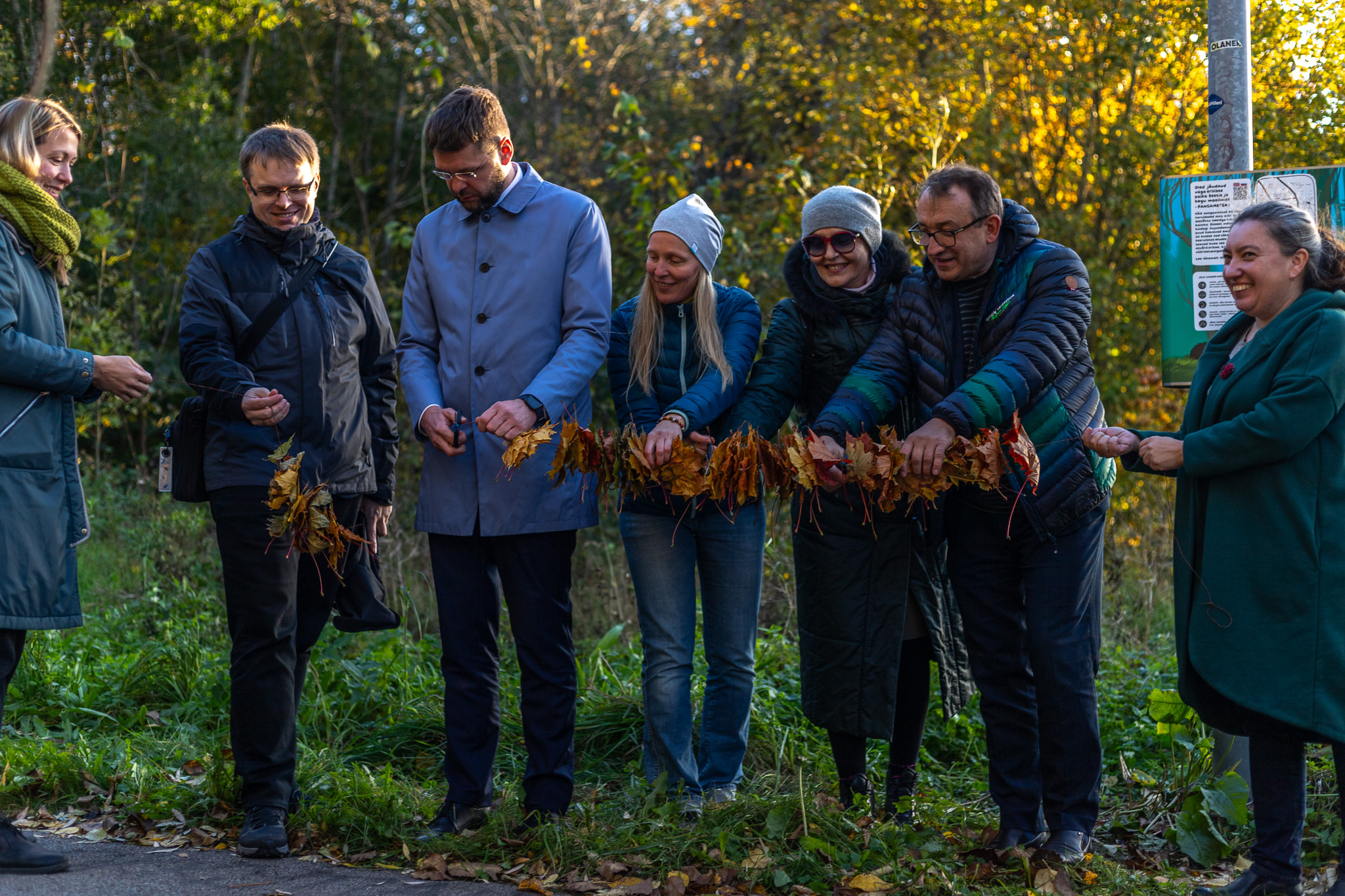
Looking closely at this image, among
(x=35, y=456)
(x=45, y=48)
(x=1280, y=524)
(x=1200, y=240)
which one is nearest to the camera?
(x=1280, y=524)

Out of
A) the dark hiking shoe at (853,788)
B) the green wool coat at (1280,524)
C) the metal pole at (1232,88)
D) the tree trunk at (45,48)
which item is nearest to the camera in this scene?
the green wool coat at (1280,524)

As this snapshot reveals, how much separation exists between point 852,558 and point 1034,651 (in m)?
0.68

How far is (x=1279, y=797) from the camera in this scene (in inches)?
139

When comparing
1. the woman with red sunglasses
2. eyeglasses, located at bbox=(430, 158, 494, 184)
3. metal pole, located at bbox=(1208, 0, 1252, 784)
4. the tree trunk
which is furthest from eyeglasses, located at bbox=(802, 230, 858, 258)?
the tree trunk

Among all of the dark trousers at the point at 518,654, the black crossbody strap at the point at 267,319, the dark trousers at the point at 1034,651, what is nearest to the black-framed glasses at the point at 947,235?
the dark trousers at the point at 1034,651

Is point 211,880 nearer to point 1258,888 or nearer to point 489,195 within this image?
point 489,195

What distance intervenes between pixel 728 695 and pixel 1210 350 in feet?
6.68

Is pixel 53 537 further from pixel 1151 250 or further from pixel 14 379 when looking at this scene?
pixel 1151 250

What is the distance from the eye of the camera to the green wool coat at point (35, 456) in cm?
378

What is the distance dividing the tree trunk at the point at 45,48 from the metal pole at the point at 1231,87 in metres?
10.8

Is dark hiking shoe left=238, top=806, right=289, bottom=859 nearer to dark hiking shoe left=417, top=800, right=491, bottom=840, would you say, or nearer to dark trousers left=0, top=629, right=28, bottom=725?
dark hiking shoe left=417, top=800, right=491, bottom=840

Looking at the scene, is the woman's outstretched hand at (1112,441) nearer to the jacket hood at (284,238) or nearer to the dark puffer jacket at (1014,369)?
the dark puffer jacket at (1014,369)

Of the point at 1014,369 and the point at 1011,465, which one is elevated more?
the point at 1014,369

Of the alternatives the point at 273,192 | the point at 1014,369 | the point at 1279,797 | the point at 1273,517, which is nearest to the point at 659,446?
the point at 1014,369
